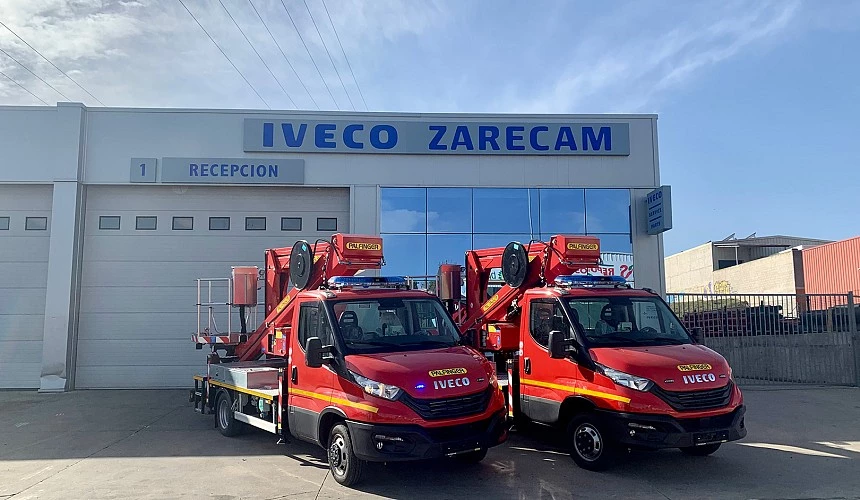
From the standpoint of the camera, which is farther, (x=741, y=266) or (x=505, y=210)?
(x=741, y=266)

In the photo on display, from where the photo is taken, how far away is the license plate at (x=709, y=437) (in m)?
7.17

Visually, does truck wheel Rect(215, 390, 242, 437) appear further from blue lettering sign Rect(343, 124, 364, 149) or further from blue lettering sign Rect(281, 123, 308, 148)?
blue lettering sign Rect(343, 124, 364, 149)

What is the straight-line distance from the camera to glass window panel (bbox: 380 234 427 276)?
648 inches

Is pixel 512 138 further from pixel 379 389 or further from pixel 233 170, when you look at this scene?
pixel 379 389

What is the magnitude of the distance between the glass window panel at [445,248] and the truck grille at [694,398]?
9465 mm

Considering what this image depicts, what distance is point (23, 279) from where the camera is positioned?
16.6 m

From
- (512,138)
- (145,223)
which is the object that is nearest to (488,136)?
(512,138)

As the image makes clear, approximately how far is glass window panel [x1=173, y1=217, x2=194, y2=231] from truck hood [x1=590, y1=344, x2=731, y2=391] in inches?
482

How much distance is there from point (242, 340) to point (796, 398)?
37.5 feet

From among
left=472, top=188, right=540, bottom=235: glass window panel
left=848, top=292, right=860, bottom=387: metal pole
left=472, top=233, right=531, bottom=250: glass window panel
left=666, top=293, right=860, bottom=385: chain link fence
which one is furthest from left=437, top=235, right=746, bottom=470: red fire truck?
left=848, top=292, right=860, bottom=387: metal pole

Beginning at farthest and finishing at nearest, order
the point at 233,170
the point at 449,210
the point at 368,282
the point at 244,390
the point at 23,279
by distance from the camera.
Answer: the point at 449,210, the point at 233,170, the point at 23,279, the point at 244,390, the point at 368,282

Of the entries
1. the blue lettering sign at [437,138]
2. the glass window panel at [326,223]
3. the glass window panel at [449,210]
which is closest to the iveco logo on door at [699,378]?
the glass window panel at [449,210]

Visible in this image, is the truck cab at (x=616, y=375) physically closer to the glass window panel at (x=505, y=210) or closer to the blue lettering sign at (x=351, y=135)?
the glass window panel at (x=505, y=210)

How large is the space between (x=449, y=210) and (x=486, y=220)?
0.97 meters
